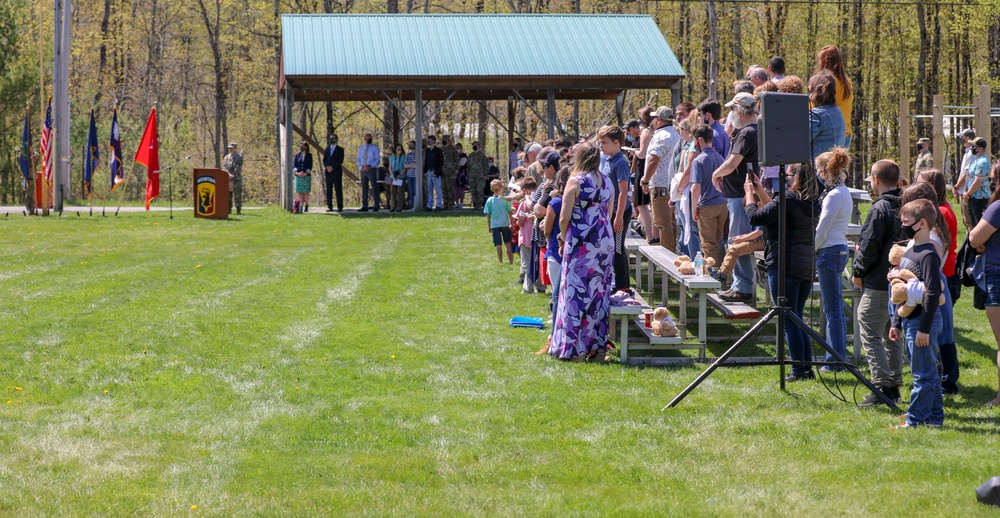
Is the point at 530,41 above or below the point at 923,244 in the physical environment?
above

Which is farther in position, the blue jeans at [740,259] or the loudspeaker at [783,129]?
the blue jeans at [740,259]

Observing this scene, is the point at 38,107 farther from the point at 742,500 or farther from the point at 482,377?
the point at 742,500

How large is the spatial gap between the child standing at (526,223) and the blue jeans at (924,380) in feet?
20.3

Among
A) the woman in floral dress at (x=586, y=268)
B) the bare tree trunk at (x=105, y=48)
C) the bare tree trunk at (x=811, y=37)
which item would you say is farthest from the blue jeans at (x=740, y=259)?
the bare tree trunk at (x=105, y=48)

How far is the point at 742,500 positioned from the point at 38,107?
35945mm

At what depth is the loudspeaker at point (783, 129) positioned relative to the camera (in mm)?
7469

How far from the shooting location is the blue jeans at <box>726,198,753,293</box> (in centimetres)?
1020

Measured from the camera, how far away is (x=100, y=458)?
658 cm

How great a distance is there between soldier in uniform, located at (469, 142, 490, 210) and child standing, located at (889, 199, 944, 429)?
22629 mm

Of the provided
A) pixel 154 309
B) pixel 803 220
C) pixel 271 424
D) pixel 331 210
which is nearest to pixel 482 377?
pixel 271 424

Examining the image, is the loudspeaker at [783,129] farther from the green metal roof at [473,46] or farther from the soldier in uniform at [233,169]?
the soldier in uniform at [233,169]

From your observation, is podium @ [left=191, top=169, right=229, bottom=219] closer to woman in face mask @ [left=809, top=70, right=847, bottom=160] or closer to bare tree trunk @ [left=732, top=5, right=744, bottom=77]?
woman in face mask @ [left=809, top=70, right=847, bottom=160]

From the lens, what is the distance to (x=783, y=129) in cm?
752

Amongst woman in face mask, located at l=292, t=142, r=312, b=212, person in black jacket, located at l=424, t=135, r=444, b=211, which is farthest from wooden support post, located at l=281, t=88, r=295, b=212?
person in black jacket, located at l=424, t=135, r=444, b=211
